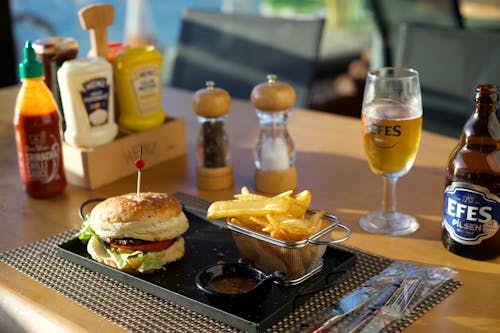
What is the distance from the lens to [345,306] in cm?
89

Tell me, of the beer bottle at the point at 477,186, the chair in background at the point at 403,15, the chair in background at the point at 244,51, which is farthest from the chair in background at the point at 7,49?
the beer bottle at the point at 477,186

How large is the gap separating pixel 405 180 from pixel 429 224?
0.21 metres

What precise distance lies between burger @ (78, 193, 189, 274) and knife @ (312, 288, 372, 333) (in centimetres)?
26

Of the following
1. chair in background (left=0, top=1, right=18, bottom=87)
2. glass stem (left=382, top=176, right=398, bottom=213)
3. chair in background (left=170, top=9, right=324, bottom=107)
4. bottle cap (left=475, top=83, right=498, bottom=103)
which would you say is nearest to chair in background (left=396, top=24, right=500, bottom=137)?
chair in background (left=170, top=9, right=324, bottom=107)

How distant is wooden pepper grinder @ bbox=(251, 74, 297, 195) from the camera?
4.16 ft

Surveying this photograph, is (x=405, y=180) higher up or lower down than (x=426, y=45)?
lower down

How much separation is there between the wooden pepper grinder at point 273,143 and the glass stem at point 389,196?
194mm

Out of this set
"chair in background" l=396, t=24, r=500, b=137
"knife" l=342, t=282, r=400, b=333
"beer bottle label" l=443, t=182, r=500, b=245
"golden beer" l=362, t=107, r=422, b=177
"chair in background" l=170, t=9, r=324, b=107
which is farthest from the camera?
"chair in background" l=170, t=9, r=324, b=107

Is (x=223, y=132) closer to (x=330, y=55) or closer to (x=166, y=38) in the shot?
(x=330, y=55)

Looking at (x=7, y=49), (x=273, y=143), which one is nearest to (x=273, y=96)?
(x=273, y=143)

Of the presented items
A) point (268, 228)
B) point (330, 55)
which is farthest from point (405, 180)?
point (330, 55)

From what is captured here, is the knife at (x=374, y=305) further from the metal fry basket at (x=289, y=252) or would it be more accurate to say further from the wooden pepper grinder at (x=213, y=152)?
the wooden pepper grinder at (x=213, y=152)

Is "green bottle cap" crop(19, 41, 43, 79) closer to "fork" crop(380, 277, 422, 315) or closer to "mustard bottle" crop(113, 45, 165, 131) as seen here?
"mustard bottle" crop(113, 45, 165, 131)

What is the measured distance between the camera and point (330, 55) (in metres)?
3.96
